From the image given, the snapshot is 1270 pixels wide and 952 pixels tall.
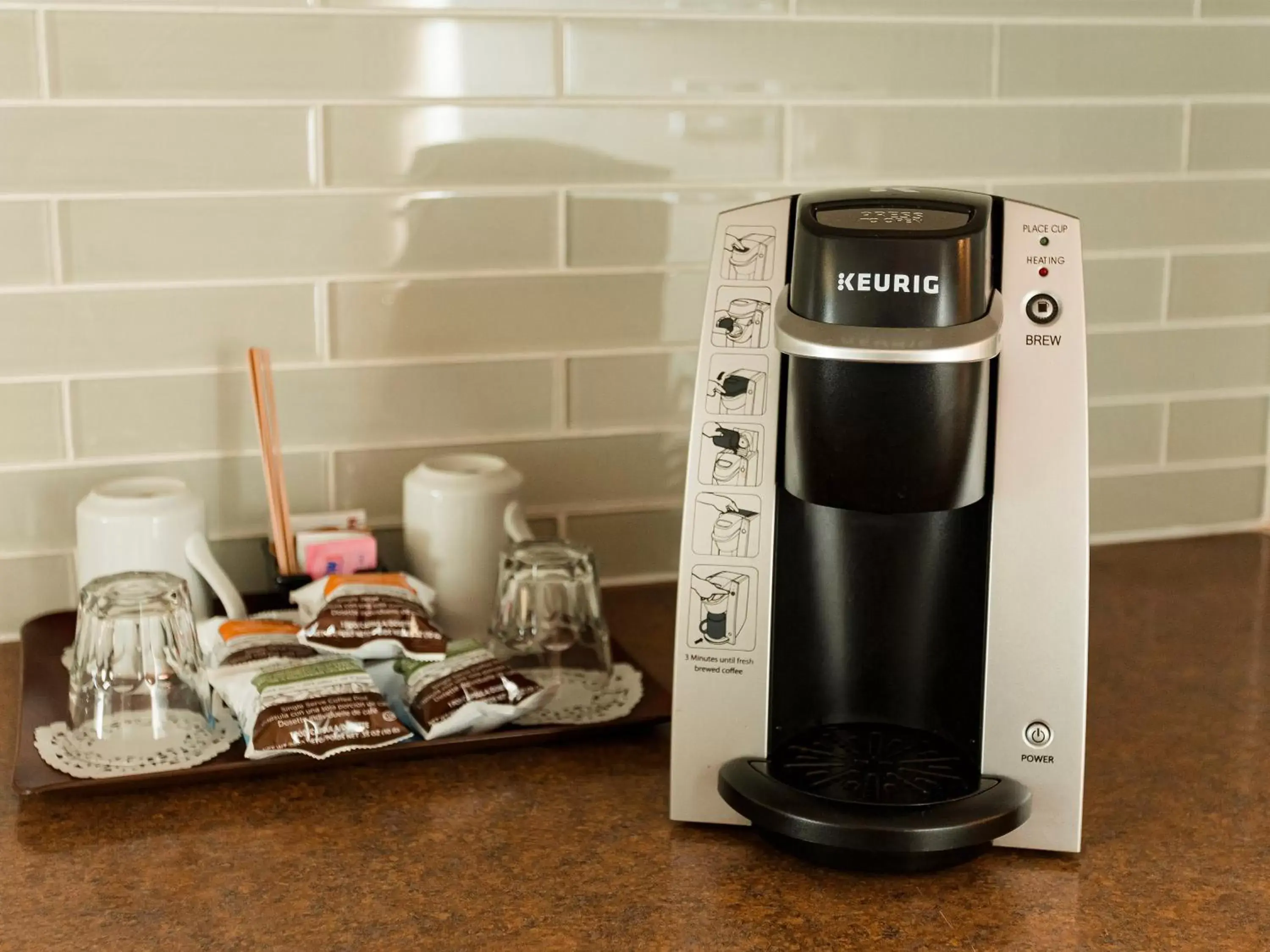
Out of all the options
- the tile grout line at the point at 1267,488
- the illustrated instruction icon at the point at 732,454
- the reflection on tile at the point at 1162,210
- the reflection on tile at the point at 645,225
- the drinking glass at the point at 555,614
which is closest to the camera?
the illustrated instruction icon at the point at 732,454

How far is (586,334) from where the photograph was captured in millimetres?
1252

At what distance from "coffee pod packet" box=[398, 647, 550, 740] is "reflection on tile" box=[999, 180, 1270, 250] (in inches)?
27.6

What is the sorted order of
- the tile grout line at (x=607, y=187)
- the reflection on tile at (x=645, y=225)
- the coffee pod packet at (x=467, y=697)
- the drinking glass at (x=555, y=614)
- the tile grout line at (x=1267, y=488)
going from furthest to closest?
1. the tile grout line at (x=1267, y=488)
2. the reflection on tile at (x=645, y=225)
3. the tile grout line at (x=607, y=187)
4. the drinking glass at (x=555, y=614)
5. the coffee pod packet at (x=467, y=697)

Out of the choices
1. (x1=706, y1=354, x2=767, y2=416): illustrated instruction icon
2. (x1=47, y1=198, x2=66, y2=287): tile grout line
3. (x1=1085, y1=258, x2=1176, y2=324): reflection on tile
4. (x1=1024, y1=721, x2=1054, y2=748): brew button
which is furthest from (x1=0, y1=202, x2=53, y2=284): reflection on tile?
→ (x1=1085, y1=258, x2=1176, y2=324): reflection on tile

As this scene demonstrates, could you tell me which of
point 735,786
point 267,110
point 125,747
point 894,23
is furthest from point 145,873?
point 894,23

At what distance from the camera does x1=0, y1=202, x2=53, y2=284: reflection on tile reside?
1.10m

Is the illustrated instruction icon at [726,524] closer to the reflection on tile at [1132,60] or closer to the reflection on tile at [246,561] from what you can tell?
the reflection on tile at [246,561]

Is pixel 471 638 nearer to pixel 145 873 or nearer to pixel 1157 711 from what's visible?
pixel 145 873

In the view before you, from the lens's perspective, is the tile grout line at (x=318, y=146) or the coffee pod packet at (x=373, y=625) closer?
the coffee pod packet at (x=373, y=625)

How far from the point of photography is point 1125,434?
141 centimetres

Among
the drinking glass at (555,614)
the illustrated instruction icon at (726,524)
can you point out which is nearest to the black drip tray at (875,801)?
the illustrated instruction icon at (726,524)

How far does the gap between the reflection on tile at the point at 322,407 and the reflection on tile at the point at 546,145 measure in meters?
0.16

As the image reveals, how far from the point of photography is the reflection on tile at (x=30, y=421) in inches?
44.3

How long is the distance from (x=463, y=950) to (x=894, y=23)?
2.96 feet
